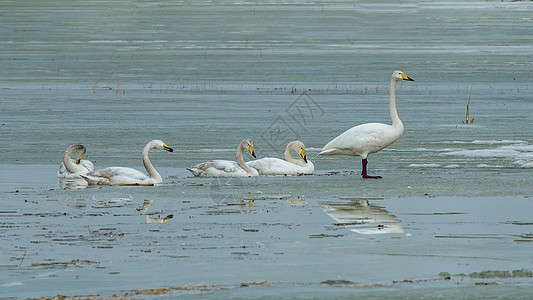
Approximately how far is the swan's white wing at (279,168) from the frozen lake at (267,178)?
0.35m

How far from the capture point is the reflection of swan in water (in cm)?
963

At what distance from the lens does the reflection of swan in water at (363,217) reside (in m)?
9.63

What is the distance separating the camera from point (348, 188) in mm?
12711

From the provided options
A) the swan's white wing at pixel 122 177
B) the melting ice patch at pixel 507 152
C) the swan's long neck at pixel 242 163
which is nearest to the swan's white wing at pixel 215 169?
the swan's long neck at pixel 242 163

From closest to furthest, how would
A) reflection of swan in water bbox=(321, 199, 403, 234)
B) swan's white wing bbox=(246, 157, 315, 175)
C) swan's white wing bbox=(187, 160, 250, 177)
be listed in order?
reflection of swan in water bbox=(321, 199, 403, 234) → swan's white wing bbox=(187, 160, 250, 177) → swan's white wing bbox=(246, 157, 315, 175)

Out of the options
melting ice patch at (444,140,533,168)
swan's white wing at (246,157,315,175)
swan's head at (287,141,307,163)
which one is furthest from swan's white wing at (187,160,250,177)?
melting ice patch at (444,140,533,168)

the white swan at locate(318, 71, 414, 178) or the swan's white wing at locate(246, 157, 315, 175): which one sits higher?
the white swan at locate(318, 71, 414, 178)

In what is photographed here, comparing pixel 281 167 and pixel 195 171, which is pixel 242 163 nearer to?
pixel 281 167

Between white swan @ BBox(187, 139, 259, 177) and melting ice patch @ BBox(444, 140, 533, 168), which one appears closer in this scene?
white swan @ BBox(187, 139, 259, 177)

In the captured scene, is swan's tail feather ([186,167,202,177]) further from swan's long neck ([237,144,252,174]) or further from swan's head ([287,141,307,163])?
swan's head ([287,141,307,163])

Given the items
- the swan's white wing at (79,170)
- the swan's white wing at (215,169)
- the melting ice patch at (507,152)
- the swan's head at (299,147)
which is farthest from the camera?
the melting ice patch at (507,152)

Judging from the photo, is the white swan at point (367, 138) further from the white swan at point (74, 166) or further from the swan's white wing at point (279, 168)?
the white swan at point (74, 166)

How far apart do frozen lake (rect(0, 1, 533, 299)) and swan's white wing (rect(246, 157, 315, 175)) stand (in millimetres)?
347

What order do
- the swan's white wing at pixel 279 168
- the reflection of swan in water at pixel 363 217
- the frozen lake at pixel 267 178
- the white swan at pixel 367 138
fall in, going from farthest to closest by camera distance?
the swan's white wing at pixel 279 168
the white swan at pixel 367 138
the reflection of swan in water at pixel 363 217
the frozen lake at pixel 267 178
